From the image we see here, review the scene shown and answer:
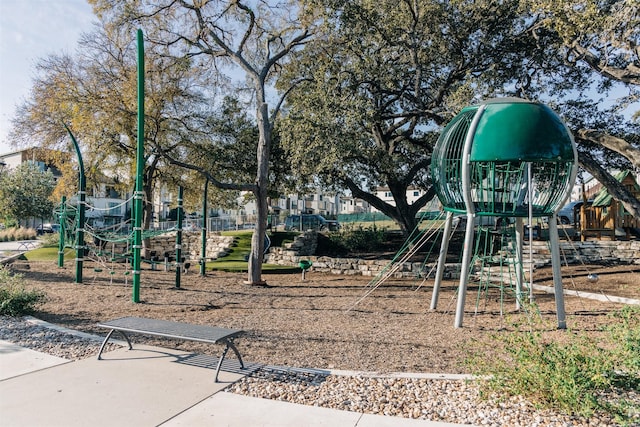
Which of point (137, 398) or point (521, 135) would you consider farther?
point (521, 135)

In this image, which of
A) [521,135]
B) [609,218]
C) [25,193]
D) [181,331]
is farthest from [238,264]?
[25,193]

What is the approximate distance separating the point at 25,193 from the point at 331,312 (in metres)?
37.8

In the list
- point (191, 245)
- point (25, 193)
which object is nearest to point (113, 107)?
point (191, 245)

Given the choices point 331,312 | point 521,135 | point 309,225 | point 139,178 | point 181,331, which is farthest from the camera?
point 309,225

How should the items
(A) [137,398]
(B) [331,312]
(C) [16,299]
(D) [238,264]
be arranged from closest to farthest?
(A) [137,398] → (C) [16,299] → (B) [331,312] → (D) [238,264]

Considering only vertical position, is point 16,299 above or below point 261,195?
below

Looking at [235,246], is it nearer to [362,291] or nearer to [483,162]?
[362,291]

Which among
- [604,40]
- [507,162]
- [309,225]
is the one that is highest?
[604,40]

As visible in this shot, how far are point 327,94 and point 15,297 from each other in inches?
405

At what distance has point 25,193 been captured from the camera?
36.2m

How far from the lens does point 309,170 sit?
48.3 ft

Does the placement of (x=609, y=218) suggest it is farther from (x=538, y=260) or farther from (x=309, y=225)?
(x=309, y=225)

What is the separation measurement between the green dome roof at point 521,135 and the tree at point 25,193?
3764 centimetres

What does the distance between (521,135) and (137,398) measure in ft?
21.0
